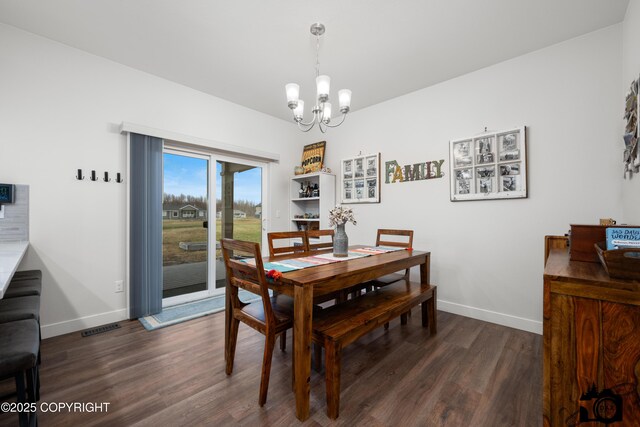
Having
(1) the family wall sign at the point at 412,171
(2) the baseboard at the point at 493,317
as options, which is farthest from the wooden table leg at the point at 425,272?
(1) the family wall sign at the point at 412,171

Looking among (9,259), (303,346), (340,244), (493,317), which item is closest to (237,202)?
(340,244)

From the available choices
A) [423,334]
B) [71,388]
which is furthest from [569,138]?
[71,388]

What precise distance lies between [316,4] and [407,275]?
103 inches

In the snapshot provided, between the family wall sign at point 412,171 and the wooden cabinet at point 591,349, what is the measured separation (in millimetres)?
2290

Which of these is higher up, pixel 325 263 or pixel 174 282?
pixel 325 263

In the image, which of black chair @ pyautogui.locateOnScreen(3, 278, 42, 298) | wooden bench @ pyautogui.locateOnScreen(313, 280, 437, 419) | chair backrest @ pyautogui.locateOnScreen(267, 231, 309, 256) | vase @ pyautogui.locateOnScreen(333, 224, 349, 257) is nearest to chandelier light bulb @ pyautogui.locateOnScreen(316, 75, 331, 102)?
vase @ pyautogui.locateOnScreen(333, 224, 349, 257)

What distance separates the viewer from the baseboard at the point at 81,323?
7.80ft

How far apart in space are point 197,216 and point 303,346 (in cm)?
266

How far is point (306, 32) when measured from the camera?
2.27m

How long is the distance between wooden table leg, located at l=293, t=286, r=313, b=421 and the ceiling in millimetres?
2097

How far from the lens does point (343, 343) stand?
4.93ft

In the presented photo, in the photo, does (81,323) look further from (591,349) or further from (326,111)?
(591,349)

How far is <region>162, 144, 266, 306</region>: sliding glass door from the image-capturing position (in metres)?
3.29

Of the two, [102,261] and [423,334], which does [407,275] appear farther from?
[102,261]
